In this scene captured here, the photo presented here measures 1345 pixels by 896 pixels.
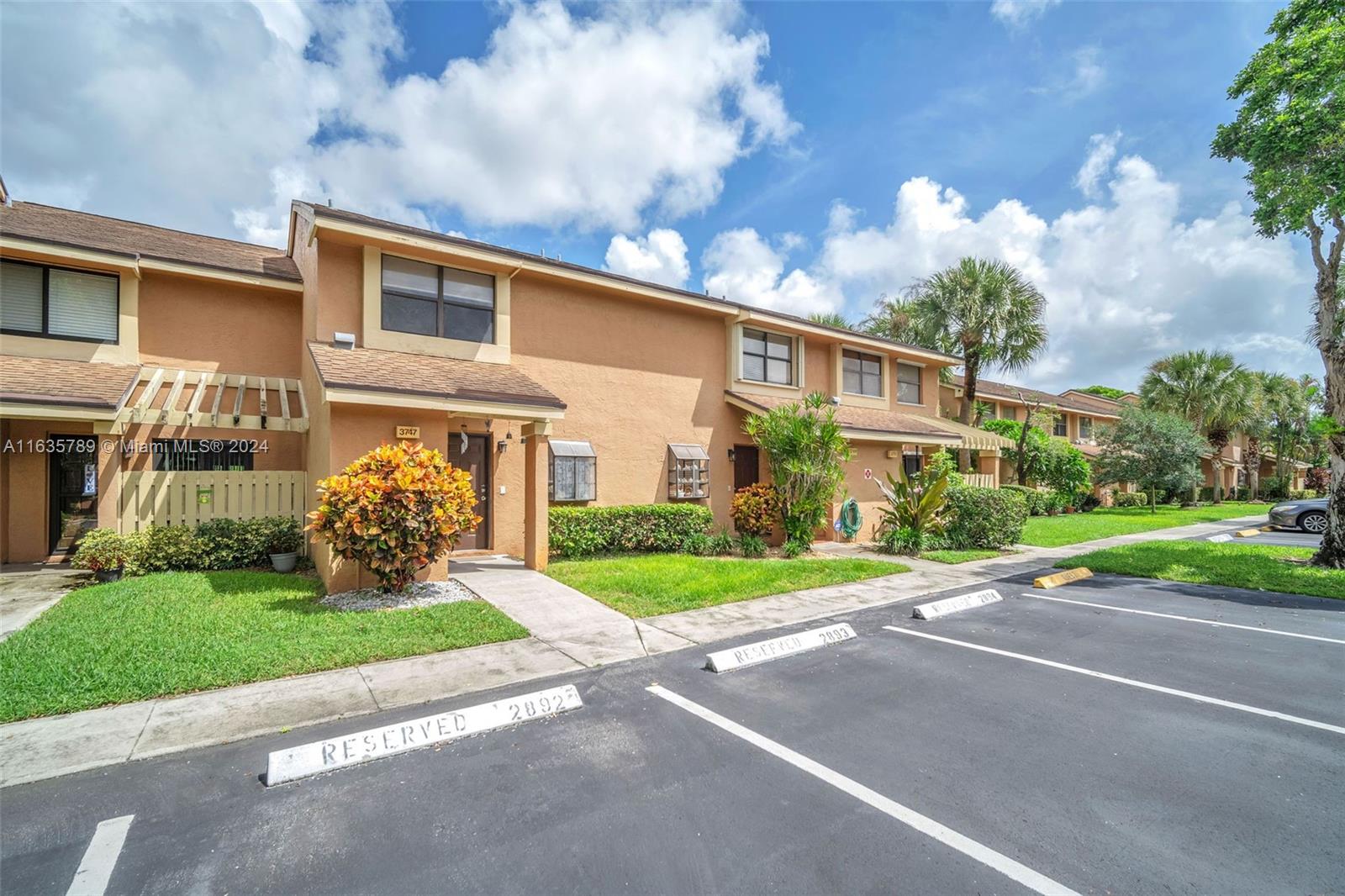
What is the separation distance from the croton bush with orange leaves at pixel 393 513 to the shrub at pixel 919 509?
10843 mm

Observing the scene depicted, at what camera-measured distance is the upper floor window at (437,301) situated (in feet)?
36.6

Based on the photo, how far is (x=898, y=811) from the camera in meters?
3.61

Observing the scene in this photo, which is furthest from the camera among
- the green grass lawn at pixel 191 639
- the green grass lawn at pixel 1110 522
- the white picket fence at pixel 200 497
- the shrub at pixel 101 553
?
the green grass lawn at pixel 1110 522

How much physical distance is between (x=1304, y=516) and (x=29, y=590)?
34569mm

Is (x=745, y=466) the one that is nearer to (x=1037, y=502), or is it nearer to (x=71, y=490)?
(x=71, y=490)

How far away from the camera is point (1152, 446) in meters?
27.5

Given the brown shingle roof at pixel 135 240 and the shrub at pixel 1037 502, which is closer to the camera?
the brown shingle roof at pixel 135 240

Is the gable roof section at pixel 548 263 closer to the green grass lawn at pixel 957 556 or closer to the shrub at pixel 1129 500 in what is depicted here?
the green grass lawn at pixel 957 556

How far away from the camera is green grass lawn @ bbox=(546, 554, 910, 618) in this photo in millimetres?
8812

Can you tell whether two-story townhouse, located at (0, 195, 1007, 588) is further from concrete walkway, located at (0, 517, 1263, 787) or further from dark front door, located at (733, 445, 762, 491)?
concrete walkway, located at (0, 517, 1263, 787)

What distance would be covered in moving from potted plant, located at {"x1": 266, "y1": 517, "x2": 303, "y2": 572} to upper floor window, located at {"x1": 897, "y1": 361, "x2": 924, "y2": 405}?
18311mm

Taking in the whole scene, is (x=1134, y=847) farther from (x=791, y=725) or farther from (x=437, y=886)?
(x=437, y=886)

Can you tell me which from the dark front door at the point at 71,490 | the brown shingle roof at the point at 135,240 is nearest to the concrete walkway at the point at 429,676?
the dark front door at the point at 71,490

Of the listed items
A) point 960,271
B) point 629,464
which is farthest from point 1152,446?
point 629,464
